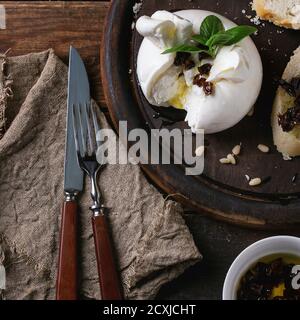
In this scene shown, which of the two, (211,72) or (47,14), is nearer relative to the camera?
(211,72)

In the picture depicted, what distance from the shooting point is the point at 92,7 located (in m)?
1.79

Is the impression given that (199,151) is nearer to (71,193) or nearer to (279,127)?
(279,127)

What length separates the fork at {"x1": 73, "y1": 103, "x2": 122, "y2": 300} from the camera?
166cm

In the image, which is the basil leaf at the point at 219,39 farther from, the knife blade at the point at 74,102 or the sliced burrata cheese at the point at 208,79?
the knife blade at the point at 74,102

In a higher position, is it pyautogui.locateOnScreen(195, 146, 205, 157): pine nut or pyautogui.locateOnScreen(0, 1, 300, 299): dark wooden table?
pyautogui.locateOnScreen(0, 1, 300, 299): dark wooden table

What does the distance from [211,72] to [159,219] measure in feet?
1.26

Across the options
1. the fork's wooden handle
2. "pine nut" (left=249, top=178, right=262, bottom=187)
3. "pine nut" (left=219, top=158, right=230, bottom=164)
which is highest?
"pine nut" (left=219, top=158, right=230, bottom=164)

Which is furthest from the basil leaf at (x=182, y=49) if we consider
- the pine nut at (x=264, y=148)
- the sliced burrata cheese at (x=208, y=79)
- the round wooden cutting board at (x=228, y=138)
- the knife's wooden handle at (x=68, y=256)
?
the knife's wooden handle at (x=68, y=256)

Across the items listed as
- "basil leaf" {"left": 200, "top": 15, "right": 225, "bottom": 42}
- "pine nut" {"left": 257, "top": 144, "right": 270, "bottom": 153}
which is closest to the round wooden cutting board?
"pine nut" {"left": 257, "top": 144, "right": 270, "bottom": 153}

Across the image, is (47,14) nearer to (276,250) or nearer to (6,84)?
(6,84)

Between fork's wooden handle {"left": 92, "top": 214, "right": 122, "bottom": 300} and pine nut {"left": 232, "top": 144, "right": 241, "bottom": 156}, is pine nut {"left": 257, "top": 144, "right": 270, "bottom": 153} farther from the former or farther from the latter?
fork's wooden handle {"left": 92, "top": 214, "right": 122, "bottom": 300}

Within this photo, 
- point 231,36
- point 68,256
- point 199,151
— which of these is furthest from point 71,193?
point 231,36

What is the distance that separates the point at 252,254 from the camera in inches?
62.5
